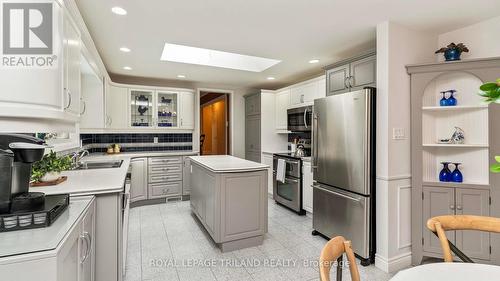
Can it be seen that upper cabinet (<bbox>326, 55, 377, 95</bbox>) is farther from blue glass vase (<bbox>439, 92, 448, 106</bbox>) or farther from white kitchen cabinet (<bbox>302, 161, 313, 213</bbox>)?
white kitchen cabinet (<bbox>302, 161, 313, 213</bbox>)

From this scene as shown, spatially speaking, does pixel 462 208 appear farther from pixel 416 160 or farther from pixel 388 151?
pixel 388 151

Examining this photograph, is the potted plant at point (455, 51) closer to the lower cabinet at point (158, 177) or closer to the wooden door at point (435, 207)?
the wooden door at point (435, 207)

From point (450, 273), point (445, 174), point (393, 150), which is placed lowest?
point (450, 273)

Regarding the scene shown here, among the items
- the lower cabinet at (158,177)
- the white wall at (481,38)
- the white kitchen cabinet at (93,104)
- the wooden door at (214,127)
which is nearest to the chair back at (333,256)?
the white wall at (481,38)

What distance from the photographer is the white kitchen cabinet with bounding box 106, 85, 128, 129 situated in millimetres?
4494

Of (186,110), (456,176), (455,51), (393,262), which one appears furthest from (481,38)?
(186,110)

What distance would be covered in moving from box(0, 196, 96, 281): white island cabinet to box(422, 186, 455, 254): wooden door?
283 cm

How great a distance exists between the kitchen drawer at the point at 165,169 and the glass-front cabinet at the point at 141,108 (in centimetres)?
87

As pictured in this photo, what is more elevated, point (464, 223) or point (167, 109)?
point (167, 109)

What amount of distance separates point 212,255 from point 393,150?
209 centimetres

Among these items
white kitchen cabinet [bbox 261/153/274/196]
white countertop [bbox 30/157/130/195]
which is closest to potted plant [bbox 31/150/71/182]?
white countertop [bbox 30/157/130/195]

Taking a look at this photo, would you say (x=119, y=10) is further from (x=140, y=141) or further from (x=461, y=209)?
(x=461, y=209)

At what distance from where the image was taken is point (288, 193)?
13.6ft

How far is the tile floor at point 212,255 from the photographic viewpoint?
2.27m
